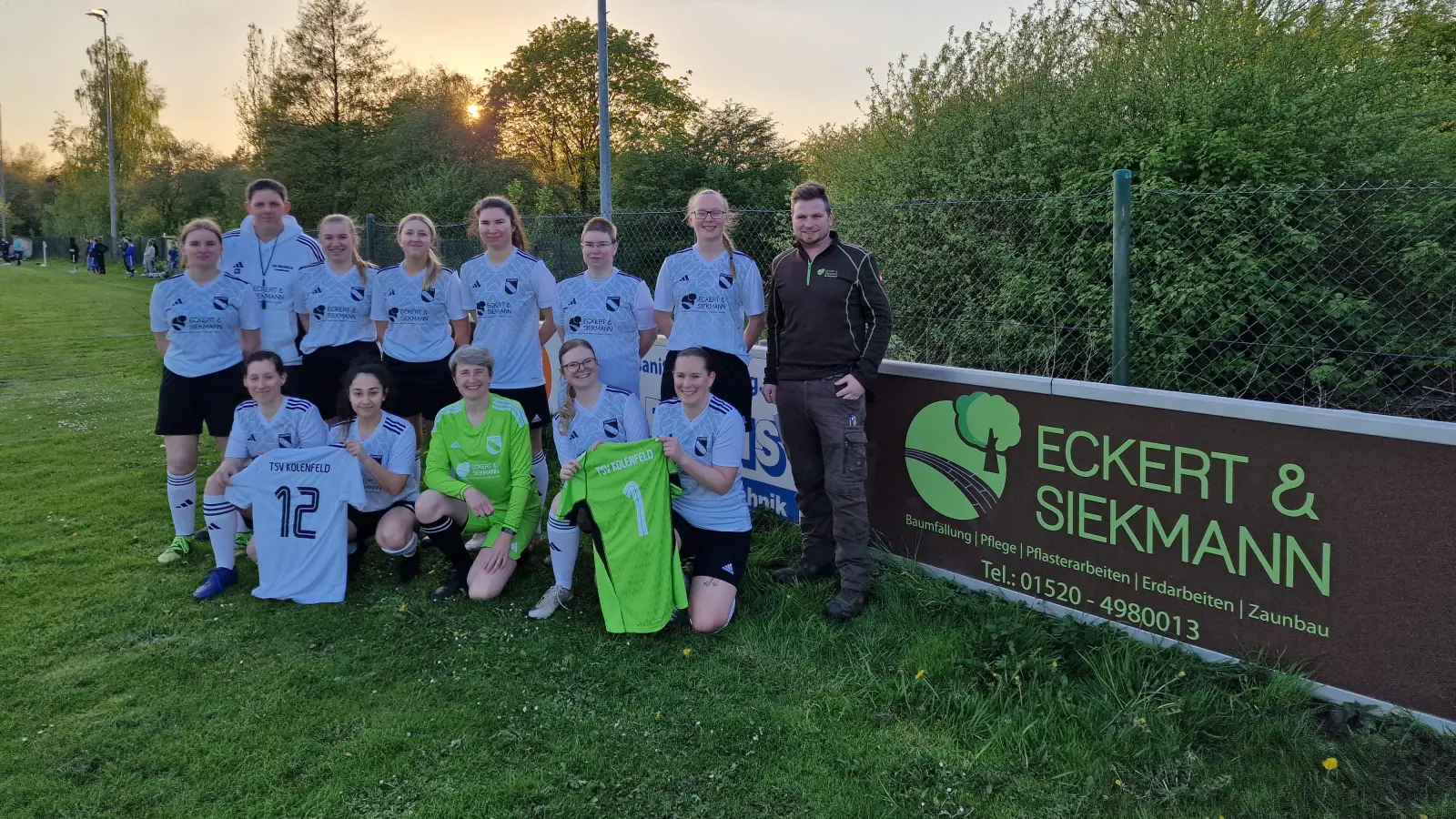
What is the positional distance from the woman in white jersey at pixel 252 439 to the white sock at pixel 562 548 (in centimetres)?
140

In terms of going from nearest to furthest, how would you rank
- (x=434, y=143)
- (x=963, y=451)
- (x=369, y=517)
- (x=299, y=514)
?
(x=963, y=451) → (x=299, y=514) → (x=369, y=517) → (x=434, y=143)

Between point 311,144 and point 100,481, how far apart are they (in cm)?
3198

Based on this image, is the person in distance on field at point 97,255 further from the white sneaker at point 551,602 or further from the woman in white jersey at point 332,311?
the white sneaker at point 551,602

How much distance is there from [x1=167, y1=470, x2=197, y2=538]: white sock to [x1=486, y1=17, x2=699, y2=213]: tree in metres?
36.8

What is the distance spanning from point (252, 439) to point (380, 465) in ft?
2.24

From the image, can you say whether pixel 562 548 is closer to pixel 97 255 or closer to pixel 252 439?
pixel 252 439

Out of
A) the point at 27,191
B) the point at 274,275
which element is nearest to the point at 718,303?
the point at 274,275

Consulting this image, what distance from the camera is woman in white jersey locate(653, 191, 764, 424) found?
448 cm

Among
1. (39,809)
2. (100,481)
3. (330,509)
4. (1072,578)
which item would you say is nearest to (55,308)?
(100,481)

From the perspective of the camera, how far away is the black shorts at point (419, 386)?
5102 millimetres

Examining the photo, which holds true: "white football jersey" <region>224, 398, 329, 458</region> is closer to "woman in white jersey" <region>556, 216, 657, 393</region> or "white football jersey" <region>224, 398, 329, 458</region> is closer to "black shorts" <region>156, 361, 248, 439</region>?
"black shorts" <region>156, 361, 248, 439</region>

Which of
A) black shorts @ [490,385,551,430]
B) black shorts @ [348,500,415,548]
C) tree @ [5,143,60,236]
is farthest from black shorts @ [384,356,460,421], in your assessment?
tree @ [5,143,60,236]

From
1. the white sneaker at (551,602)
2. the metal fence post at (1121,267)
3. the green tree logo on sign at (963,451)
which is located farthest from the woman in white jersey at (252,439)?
the metal fence post at (1121,267)

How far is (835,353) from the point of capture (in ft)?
13.3
